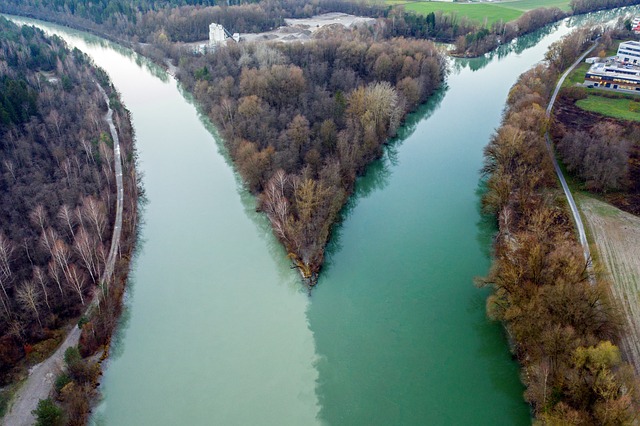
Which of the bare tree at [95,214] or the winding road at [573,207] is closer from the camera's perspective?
the winding road at [573,207]

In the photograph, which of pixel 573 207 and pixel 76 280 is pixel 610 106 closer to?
pixel 573 207

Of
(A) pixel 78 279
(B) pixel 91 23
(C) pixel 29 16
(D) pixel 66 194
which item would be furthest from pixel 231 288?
(C) pixel 29 16

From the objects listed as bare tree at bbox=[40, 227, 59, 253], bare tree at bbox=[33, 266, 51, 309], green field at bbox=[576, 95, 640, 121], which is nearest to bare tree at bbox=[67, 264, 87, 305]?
bare tree at bbox=[33, 266, 51, 309]

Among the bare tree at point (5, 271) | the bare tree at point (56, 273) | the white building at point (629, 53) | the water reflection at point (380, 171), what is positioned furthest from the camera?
the white building at point (629, 53)

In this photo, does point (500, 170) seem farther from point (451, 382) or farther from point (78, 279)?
point (78, 279)

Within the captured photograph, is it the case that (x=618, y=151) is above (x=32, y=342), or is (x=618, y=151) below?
above

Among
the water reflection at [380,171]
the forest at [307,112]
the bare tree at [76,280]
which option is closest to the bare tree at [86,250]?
the bare tree at [76,280]

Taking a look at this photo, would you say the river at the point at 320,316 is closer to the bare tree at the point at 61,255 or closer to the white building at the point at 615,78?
the bare tree at the point at 61,255
